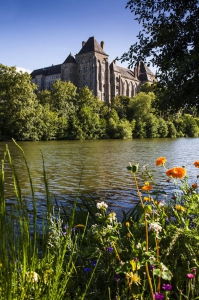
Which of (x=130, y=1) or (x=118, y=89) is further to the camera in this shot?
(x=118, y=89)

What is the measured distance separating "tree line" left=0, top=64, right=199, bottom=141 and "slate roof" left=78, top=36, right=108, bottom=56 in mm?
22336

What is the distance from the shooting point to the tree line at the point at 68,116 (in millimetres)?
51938

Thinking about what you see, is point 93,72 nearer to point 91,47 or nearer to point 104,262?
point 91,47

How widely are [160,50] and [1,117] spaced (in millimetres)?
49018

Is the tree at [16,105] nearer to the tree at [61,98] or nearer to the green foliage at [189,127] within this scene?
the tree at [61,98]

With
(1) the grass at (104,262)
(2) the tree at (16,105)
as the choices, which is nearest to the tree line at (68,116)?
(2) the tree at (16,105)

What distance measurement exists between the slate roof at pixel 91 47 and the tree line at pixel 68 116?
22.3m

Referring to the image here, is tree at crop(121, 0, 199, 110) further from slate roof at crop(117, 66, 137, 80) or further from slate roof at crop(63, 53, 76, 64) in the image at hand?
slate roof at crop(117, 66, 137, 80)

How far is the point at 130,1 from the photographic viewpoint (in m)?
8.47

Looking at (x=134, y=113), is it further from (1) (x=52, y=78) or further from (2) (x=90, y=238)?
(2) (x=90, y=238)

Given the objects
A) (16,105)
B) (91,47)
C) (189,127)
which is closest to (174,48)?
(16,105)

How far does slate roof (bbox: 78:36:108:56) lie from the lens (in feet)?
318

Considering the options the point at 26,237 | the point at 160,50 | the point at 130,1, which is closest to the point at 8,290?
the point at 26,237

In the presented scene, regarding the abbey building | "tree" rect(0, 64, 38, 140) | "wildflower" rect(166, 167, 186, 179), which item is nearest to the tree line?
"tree" rect(0, 64, 38, 140)
